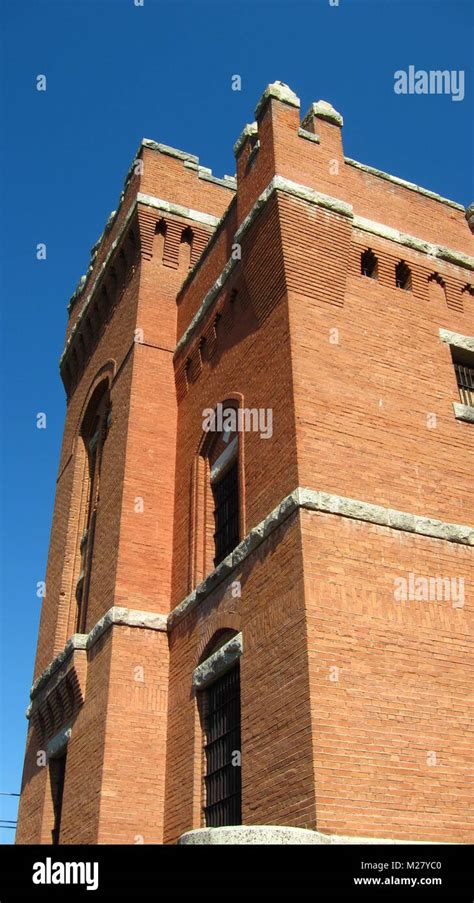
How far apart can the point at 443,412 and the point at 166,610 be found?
4894 mm

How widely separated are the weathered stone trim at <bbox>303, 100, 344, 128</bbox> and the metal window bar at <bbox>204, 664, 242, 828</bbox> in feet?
25.8

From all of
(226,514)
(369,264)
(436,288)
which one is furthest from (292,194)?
(226,514)

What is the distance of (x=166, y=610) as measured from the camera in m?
13.1

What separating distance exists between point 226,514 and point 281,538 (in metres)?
3.00

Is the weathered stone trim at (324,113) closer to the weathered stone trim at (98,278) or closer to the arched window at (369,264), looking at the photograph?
the arched window at (369,264)

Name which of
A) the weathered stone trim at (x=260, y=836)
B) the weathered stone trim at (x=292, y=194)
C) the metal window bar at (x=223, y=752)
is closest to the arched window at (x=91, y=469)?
the metal window bar at (x=223, y=752)

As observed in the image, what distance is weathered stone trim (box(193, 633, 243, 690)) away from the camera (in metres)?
10.4

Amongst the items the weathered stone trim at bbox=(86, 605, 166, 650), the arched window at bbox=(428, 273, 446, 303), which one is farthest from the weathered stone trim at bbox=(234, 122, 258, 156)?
the weathered stone trim at bbox=(86, 605, 166, 650)

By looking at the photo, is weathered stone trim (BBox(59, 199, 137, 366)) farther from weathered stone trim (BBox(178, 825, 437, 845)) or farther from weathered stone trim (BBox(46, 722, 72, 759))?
weathered stone trim (BBox(178, 825, 437, 845))

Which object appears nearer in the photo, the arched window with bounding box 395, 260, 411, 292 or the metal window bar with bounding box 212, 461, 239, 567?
the metal window bar with bounding box 212, 461, 239, 567

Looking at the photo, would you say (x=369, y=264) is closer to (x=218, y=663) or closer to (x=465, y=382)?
(x=465, y=382)

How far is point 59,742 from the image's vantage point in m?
14.0

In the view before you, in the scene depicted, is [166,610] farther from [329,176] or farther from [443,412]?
[329,176]
